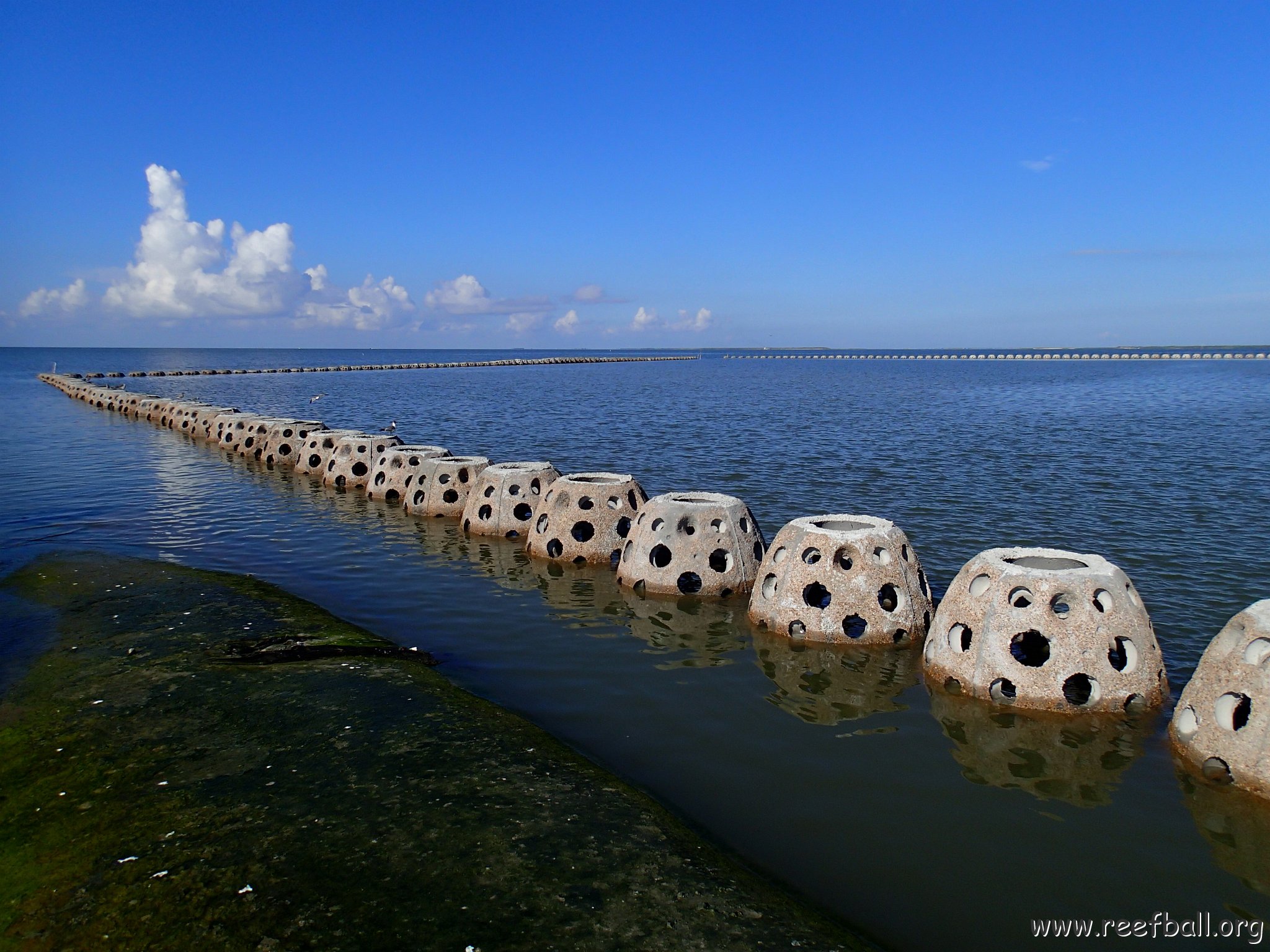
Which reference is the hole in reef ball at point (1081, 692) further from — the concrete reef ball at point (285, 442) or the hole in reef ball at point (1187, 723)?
the concrete reef ball at point (285, 442)

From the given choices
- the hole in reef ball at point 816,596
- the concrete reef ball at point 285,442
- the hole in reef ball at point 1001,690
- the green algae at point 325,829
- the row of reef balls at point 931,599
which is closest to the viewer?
the green algae at point 325,829

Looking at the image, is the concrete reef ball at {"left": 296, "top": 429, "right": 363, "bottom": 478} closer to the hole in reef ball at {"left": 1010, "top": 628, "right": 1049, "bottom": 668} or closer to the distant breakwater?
the hole in reef ball at {"left": 1010, "top": 628, "right": 1049, "bottom": 668}

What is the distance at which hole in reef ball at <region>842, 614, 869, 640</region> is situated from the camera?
11680 mm

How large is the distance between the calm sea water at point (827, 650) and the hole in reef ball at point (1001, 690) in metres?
0.27

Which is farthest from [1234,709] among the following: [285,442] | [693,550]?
[285,442]

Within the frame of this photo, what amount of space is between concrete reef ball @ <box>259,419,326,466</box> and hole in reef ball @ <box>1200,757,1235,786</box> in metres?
27.0

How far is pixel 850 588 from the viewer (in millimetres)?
11633

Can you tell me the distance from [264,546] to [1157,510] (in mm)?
21538

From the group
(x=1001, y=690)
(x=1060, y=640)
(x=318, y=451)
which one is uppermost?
(x=318, y=451)

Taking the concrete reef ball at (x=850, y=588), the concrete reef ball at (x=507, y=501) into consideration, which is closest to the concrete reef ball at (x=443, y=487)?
the concrete reef ball at (x=507, y=501)

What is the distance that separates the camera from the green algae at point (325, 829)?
543 cm

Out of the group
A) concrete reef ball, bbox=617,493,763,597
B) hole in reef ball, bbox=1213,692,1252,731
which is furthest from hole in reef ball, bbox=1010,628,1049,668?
concrete reef ball, bbox=617,493,763,597

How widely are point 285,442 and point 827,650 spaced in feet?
79.0

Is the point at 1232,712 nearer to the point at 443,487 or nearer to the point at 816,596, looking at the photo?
the point at 816,596
